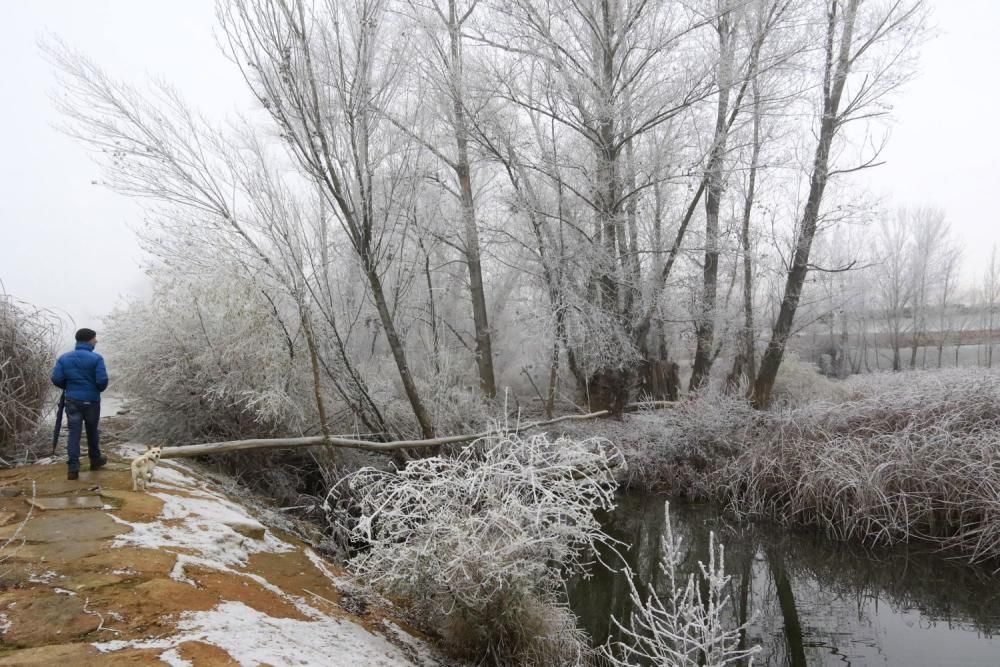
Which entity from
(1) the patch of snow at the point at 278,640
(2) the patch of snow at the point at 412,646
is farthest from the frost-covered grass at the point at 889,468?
(1) the patch of snow at the point at 278,640

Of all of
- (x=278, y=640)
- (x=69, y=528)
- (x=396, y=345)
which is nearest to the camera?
(x=278, y=640)

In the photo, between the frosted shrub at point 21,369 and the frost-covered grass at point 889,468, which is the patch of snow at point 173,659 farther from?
the frost-covered grass at point 889,468

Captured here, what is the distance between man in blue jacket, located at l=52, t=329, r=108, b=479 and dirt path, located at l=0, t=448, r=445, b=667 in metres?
0.28

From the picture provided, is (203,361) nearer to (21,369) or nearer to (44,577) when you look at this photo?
(21,369)

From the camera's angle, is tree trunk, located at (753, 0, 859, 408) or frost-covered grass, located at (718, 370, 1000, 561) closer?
frost-covered grass, located at (718, 370, 1000, 561)

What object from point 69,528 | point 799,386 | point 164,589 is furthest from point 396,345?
point 799,386

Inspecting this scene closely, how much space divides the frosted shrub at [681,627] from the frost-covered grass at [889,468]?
177 centimetres

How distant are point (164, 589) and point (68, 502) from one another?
1.91m

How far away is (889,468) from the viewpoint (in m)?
8.35

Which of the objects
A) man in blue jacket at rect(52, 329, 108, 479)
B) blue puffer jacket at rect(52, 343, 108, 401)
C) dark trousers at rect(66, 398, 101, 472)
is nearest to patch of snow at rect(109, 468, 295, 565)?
dark trousers at rect(66, 398, 101, 472)

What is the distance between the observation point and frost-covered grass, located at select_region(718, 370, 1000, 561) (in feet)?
25.3

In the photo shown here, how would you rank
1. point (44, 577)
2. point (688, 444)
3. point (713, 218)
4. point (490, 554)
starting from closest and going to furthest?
point (44, 577), point (490, 554), point (688, 444), point (713, 218)

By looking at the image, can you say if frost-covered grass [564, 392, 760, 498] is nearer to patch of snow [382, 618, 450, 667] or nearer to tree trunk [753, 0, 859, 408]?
tree trunk [753, 0, 859, 408]

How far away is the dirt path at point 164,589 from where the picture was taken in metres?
3.01
